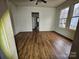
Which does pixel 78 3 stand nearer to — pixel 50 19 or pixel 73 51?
pixel 73 51

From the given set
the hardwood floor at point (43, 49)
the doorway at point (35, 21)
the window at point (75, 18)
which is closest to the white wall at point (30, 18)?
the doorway at point (35, 21)

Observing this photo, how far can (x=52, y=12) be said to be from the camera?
8.38 meters

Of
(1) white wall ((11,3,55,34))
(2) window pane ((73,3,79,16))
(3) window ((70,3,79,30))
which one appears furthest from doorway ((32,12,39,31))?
(2) window pane ((73,3,79,16))

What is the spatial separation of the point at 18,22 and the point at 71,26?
5117 mm

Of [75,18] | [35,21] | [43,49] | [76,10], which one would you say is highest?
[76,10]

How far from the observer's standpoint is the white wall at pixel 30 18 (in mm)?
7902

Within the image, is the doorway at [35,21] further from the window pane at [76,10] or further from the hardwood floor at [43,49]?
the window pane at [76,10]

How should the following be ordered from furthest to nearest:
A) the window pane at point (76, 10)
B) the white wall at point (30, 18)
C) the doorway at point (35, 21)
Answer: the doorway at point (35, 21) < the white wall at point (30, 18) < the window pane at point (76, 10)

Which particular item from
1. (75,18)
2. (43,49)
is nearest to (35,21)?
(75,18)

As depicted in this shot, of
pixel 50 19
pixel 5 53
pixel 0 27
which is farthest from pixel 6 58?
pixel 50 19

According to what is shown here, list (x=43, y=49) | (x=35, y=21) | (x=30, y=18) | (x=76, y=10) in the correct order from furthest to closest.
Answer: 1. (x=35, y=21)
2. (x=30, y=18)
3. (x=76, y=10)
4. (x=43, y=49)

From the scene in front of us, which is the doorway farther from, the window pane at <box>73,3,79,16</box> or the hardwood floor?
the window pane at <box>73,3,79,16</box>

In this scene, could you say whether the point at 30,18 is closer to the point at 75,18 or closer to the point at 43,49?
the point at 75,18

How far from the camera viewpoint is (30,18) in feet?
26.5
